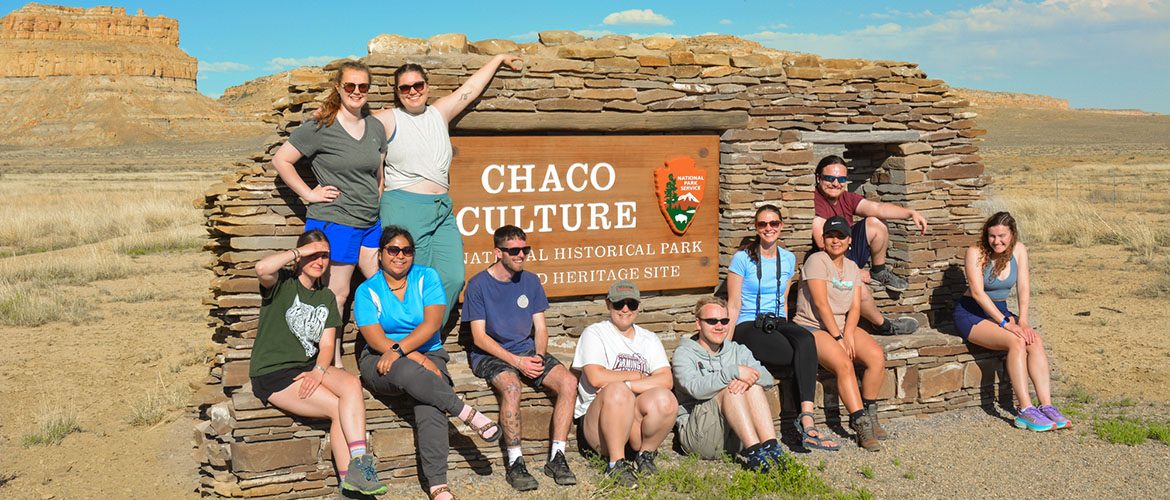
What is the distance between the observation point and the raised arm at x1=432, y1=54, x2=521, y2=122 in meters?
5.66

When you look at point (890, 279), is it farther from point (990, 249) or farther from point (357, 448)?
point (357, 448)

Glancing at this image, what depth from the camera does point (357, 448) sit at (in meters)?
4.84

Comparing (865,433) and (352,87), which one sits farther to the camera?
(865,433)

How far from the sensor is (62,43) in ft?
350

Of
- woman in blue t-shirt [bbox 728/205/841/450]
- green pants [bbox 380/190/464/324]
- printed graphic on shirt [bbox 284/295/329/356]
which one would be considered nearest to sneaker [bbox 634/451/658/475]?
woman in blue t-shirt [bbox 728/205/841/450]

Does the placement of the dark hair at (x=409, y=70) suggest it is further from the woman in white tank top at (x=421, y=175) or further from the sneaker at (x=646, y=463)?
the sneaker at (x=646, y=463)

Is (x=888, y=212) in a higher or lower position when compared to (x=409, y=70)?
lower

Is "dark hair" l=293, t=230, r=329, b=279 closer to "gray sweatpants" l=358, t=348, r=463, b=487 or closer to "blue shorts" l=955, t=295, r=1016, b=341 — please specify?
"gray sweatpants" l=358, t=348, r=463, b=487

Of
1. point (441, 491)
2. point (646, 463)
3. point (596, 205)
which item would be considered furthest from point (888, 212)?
point (441, 491)

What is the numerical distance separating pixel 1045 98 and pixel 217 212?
5401 inches

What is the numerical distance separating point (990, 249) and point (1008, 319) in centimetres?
51

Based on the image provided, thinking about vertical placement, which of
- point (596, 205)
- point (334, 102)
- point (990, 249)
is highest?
point (334, 102)

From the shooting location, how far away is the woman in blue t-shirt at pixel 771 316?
18.8 ft

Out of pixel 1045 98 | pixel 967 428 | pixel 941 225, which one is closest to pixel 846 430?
pixel 967 428
